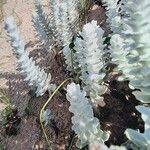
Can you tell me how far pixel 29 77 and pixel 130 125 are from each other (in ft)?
1.10

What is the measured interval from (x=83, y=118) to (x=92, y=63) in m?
0.22

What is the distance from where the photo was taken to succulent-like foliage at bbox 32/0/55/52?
1574 millimetres

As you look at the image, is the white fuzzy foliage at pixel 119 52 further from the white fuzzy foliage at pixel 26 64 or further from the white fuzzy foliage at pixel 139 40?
the white fuzzy foliage at pixel 26 64

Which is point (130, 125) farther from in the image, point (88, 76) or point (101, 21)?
point (101, 21)

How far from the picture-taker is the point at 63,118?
147cm

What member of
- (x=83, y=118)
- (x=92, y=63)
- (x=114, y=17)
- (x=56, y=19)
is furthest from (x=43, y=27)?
(x=83, y=118)

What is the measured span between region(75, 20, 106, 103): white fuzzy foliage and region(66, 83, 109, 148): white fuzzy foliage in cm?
15

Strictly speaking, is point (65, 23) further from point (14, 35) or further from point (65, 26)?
point (14, 35)

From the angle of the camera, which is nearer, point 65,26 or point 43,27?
point 65,26

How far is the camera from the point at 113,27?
1.48 meters

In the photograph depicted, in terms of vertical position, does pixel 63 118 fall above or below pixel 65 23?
below

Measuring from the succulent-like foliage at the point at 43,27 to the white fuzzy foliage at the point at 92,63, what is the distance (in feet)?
0.76

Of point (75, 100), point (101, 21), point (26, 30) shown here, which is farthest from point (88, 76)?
point (26, 30)

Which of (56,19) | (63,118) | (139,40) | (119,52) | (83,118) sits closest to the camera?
(139,40)
